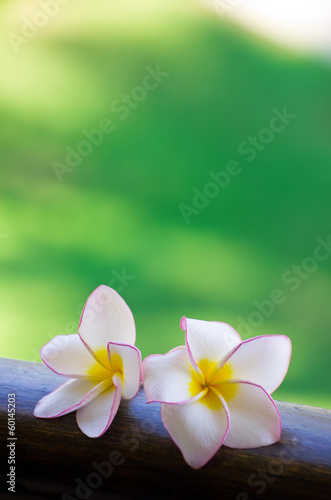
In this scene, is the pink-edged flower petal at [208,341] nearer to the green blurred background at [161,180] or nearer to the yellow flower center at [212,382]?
the yellow flower center at [212,382]

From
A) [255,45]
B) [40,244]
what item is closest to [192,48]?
[255,45]

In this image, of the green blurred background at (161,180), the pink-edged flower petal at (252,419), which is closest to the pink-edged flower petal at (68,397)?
the pink-edged flower petal at (252,419)

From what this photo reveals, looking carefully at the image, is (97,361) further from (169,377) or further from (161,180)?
(161,180)

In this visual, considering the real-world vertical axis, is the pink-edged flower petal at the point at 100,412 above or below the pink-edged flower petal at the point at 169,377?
below

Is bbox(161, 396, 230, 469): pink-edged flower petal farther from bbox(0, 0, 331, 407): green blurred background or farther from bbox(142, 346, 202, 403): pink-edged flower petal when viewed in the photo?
bbox(0, 0, 331, 407): green blurred background

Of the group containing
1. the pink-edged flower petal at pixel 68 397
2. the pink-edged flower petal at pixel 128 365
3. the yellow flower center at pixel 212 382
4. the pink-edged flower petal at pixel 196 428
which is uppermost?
the yellow flower center at pixel 212 382

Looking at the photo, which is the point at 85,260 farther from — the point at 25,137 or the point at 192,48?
the point at 192,48
